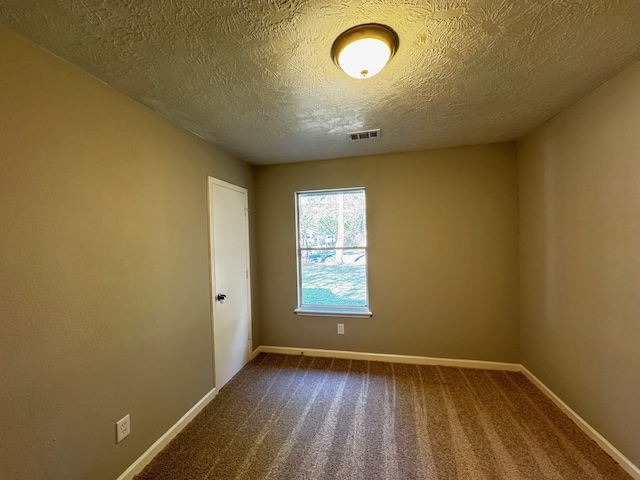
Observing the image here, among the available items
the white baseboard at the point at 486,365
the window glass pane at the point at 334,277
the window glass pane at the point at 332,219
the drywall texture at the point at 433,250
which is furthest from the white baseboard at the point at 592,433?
the window glass pane at the point at 332,219

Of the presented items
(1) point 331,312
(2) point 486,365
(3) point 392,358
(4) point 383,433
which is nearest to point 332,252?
(1) point 331,312

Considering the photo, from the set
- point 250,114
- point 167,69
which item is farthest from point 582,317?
point 167,69

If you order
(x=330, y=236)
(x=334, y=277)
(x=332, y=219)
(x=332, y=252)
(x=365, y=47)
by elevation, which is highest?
(x=365, y=47)

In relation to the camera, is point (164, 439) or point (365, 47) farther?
point (164, 439)

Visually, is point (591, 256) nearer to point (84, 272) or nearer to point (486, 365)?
point (486, 365)

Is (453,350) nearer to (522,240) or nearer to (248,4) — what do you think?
(522,240)

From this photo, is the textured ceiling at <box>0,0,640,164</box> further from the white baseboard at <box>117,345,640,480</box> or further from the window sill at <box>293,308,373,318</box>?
the white baseboard at <box>117,345,640,480</box>

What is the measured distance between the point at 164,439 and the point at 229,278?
4.47 feet

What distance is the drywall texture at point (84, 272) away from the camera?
116cm

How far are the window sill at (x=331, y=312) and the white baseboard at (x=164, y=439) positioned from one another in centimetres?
126

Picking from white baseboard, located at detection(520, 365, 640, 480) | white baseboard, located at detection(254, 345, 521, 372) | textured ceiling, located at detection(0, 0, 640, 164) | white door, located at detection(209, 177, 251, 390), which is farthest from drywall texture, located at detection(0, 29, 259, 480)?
white baseboard, located at detection(520, 365, 640, 480)

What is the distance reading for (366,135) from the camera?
248cm

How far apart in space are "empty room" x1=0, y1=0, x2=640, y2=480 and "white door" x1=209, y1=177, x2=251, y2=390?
3cm

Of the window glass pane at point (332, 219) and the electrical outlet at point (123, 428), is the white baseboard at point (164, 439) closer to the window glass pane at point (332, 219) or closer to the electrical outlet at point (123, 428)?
the electrical outlet at point (123, 428)
